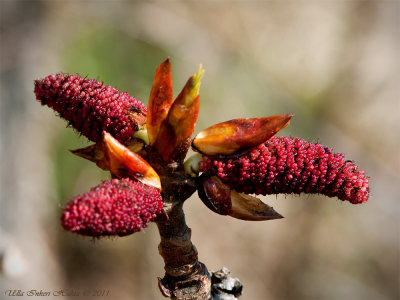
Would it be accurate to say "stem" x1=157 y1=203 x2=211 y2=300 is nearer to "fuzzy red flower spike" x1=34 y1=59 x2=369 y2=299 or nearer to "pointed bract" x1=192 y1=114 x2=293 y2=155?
"fuzzy red flower spike" x1=34 y1=59 x2=369 y2=299

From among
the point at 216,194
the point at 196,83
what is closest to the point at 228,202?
the point at 216,194

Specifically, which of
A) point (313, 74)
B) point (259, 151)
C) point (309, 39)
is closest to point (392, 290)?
point (313, 74)

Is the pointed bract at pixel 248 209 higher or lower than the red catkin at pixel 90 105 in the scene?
lower

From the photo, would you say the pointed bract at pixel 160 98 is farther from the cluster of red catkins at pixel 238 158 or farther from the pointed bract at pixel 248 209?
the pointed bract at pixel 248 209

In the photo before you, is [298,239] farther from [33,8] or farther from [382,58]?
[33,8]

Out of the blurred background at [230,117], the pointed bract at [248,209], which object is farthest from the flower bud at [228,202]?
the blurred background at [230,117]

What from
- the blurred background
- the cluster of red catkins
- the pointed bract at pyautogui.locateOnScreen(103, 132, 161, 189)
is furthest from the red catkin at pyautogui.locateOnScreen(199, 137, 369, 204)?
the blurred background

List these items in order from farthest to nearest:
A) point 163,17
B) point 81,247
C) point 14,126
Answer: point 163,17, point 81,247, point 14,126
